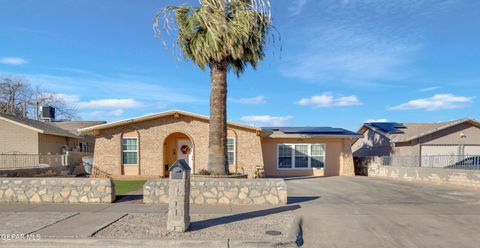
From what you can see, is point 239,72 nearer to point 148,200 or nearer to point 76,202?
point 148,200

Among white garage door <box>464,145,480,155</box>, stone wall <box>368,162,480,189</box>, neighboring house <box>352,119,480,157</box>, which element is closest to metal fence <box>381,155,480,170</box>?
stone wall <box>368,162,480,189</box>

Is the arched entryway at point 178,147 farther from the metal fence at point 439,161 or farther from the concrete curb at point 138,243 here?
the concrete curb at point 138,243

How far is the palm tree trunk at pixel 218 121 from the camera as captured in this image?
11698 millimetres

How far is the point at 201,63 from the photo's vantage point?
1222 centimetres

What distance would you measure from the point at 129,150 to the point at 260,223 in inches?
532

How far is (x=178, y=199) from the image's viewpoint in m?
6.49

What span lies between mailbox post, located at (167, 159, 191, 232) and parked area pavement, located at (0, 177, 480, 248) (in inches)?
12.7

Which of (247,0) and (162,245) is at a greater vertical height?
(247,0)

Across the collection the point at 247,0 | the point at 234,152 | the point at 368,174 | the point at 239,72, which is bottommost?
the point at 368,174

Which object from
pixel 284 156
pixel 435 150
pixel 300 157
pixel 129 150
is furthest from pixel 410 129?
pixel 129 150

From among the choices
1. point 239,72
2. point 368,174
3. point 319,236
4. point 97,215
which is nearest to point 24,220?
point 97,215

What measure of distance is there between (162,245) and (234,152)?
13.2 meters

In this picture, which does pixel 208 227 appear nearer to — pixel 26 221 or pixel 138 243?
pixel 138 243

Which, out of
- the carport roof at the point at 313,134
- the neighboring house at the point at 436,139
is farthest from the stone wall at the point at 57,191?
the neighboring house at the point at 436,139
